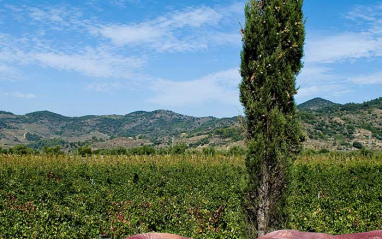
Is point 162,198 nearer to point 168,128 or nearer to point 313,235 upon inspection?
point 313,235

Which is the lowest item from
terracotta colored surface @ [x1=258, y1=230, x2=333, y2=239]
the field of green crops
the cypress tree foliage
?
the field of green crops

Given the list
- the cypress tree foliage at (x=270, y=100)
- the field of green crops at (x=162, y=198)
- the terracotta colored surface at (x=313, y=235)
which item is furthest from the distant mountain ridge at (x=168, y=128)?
the terracotta colored surface at (x=313, y=235)

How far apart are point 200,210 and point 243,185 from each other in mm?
6783

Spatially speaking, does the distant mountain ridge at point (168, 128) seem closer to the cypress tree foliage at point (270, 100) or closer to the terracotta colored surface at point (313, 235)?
the cypress tree foliage at point (270, 100)

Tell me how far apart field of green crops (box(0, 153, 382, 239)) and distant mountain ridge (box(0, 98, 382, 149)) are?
105 feet

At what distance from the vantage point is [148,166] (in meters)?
26.6

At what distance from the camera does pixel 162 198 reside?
15.6m

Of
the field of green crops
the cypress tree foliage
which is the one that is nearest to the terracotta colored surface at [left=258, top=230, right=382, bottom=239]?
the cypress tree foliage

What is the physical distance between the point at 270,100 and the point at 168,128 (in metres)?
117

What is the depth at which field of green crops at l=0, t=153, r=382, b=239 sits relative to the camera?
31.9 ft

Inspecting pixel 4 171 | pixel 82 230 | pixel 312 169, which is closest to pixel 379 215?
pixel 82 230

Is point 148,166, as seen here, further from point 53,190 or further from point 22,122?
point 22,122

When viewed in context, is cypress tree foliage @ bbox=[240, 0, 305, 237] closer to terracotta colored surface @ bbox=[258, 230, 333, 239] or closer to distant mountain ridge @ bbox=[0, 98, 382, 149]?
terracotta colored surface @ bbox=[258, 230, 333, 239]

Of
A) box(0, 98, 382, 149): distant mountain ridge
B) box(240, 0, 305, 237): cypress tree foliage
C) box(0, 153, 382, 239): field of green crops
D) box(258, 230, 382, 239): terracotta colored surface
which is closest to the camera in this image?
box(258, 230, 382, 239): terracotta colored surface
